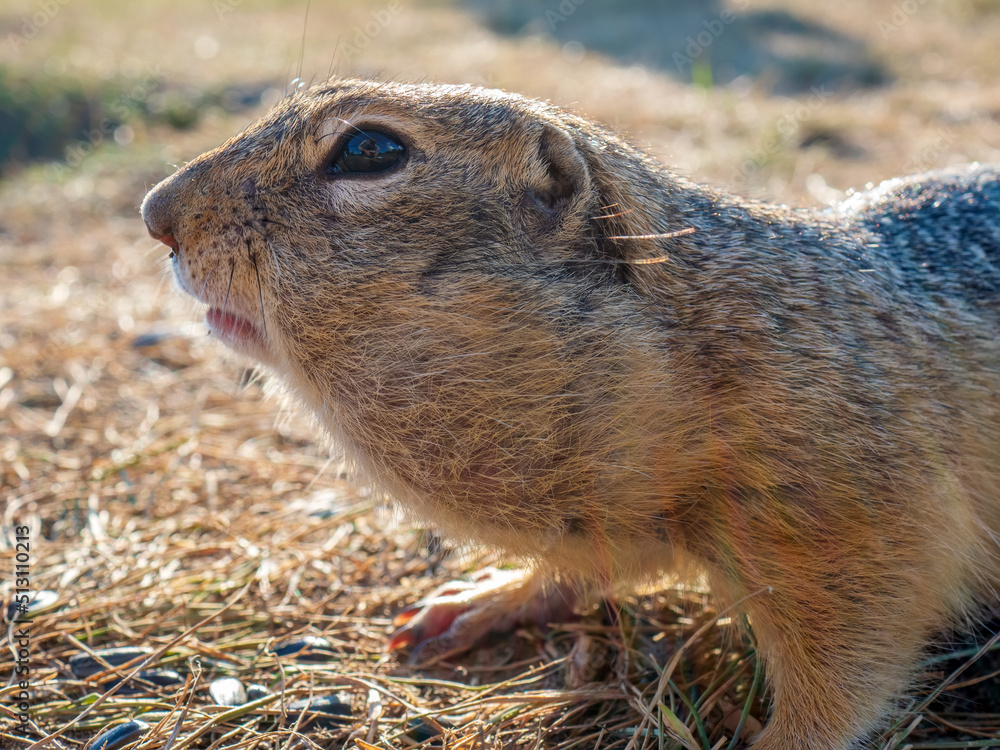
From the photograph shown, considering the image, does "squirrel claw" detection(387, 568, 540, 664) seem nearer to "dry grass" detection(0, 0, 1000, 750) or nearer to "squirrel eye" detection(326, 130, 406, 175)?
"dry grass" detection(0, 0, 1000, 750)

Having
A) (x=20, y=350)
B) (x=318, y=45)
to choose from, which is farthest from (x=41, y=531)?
(x=318, y=45)

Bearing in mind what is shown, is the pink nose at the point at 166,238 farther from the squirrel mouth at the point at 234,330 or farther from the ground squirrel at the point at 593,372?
the squirrel mouth at the point at 234,330

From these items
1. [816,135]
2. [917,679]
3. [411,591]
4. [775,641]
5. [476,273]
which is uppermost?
[476,273]

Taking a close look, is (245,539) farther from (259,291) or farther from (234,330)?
(259,291)

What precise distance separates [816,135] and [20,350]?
6.98 metres

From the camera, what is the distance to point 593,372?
2.21 metres

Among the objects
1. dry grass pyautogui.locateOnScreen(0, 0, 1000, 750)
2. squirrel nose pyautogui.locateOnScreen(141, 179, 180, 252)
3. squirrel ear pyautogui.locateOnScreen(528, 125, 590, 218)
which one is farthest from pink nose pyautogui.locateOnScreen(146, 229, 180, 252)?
squirrel ear pyautogui.locateOnScreen(528, 125, 590, 218)

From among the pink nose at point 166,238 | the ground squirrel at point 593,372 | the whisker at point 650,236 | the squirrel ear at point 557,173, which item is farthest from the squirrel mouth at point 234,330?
the whisker at point 650,236

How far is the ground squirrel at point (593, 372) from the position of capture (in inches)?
86.7

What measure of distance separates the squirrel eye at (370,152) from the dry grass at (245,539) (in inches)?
39.9

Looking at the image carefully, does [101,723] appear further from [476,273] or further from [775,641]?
[775,641]

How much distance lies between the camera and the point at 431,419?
2.21 metres

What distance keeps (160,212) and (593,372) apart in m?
1.38

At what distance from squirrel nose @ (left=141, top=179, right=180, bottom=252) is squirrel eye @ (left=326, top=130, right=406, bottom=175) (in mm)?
547
